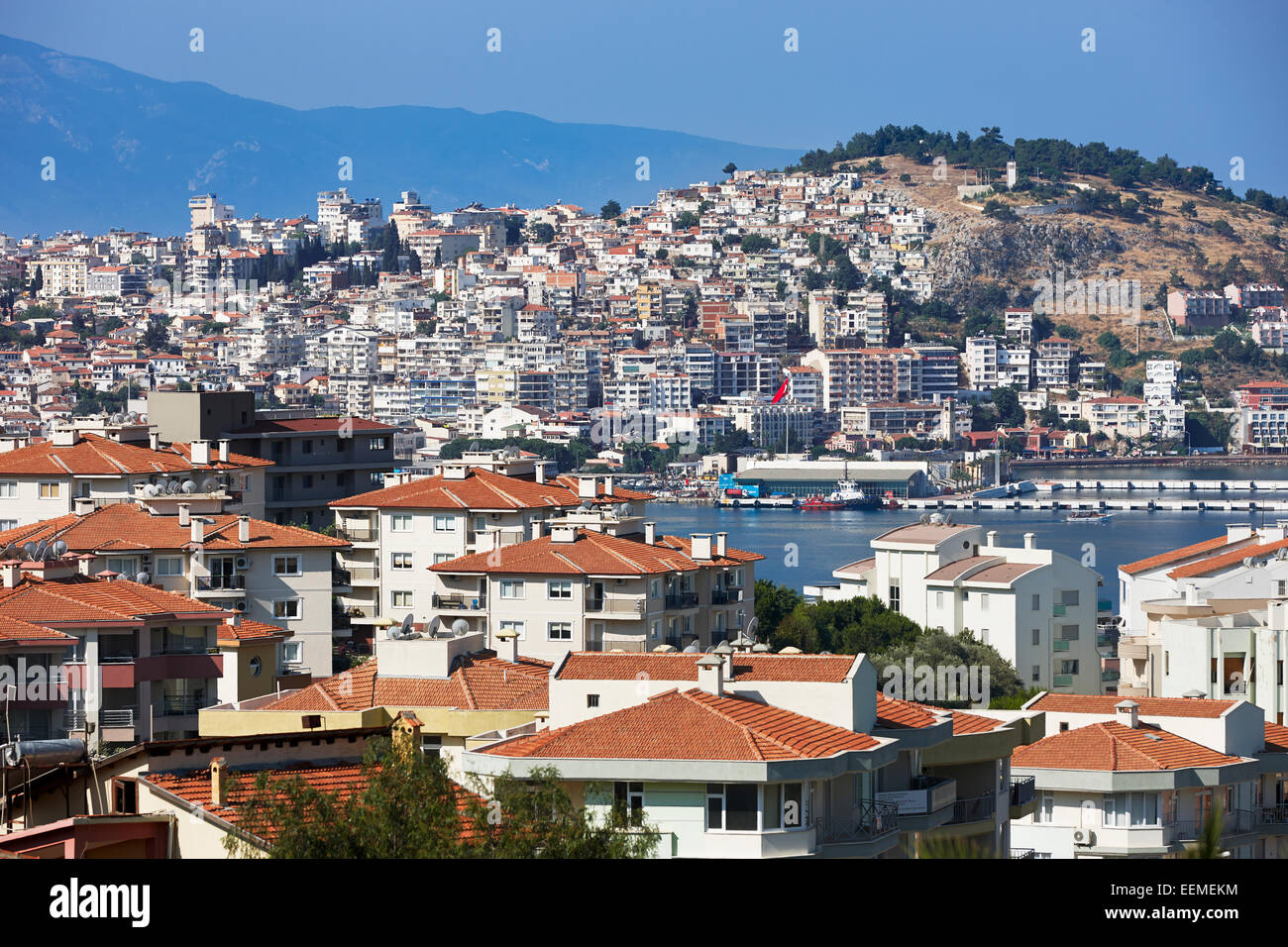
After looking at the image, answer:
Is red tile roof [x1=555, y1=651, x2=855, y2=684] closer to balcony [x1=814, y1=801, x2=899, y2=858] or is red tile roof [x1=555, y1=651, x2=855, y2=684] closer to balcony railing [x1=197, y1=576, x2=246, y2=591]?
balcony [x1=814, y1=801, x2=899, y2=858]

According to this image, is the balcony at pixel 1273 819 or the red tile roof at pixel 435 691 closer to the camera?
the red tile roof at pixel 435 691

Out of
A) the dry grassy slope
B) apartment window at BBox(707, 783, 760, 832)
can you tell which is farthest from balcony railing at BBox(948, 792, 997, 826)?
the dry grassy slope

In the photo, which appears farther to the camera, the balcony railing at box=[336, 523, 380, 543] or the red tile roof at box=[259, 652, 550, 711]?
the balcony railing at box=[336, 523, 380, 543]

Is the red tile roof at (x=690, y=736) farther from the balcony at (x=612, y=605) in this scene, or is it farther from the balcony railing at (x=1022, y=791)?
the balcony at (x=612, y=605)

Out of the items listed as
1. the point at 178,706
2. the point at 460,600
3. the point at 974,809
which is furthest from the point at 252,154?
the point at 974,809

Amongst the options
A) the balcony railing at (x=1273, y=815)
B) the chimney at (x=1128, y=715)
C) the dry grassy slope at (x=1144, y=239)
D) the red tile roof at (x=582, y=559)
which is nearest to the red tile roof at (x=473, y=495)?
the red tile roof at (x=582, y=559)

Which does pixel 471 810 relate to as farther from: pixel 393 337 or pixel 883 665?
pixel 393 337
